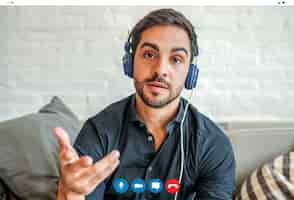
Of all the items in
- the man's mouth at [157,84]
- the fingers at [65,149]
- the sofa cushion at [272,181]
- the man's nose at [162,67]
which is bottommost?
the sofa cushion at [272,181]

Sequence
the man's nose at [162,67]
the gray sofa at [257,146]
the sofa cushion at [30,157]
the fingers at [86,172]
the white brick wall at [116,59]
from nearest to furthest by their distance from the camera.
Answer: the fingers at [86,172]
the man's nose at [162,67]
the sofa cushion at [30,157]
the gray sofa at [257,146]
the white brick wall at [116,59]

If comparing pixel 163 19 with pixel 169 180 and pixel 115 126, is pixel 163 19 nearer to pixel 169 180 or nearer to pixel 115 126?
pixel 115 126

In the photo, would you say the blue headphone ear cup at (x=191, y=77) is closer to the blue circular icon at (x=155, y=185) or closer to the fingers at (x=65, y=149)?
the blue circular icon at (x=155, y=185)

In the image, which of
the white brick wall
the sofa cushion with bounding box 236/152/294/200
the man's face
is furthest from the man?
the white brick wall

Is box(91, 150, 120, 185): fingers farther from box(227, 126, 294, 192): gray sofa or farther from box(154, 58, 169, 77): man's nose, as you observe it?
box(227, 126, 294, 192): gray sofa

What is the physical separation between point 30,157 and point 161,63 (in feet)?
1.51

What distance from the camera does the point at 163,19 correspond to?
1.02 meters

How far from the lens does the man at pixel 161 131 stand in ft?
3.32

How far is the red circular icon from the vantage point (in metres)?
1.06

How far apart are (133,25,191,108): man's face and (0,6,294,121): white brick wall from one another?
1.41 feet

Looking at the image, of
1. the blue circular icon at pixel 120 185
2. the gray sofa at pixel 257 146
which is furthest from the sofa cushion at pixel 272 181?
the blue circular icon at pixel 120 185

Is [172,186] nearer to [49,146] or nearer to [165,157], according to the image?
[165,157]

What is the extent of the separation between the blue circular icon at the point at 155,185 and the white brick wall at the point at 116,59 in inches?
18.9
